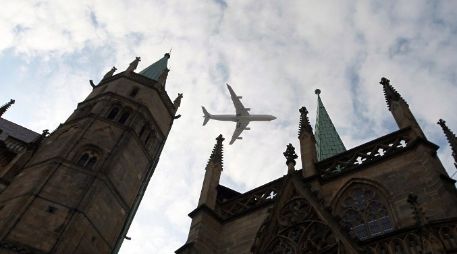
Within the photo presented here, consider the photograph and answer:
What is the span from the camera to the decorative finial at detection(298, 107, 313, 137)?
45.3 ft

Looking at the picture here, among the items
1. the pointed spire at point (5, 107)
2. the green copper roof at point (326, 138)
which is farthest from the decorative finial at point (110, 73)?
the green copper roof at point (326, 138)

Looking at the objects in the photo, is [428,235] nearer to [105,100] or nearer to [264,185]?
[264,185]

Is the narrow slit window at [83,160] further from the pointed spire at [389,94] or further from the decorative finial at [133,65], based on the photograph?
the pointed spire at [389,94]

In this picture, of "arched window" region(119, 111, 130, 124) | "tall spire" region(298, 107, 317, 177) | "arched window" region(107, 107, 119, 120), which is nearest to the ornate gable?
"tall spire" region(298, 107, 317, 177)

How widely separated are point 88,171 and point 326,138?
11.7 meters

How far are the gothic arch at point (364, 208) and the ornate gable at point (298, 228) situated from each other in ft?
1.92

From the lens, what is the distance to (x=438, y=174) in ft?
29.8

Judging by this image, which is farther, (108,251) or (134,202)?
(134,202)

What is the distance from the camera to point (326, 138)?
19234mm

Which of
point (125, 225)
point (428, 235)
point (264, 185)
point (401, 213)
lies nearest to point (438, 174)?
point (401, 213)

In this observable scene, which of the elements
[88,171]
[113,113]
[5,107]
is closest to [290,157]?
[88,171]

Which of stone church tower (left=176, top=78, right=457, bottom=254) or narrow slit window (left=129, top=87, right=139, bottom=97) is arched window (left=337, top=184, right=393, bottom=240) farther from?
narrow slit window (left=129, top=87, right=139, bottom=97)

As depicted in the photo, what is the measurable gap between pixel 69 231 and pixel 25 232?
168 cm

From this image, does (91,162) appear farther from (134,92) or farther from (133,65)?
(133,65)
